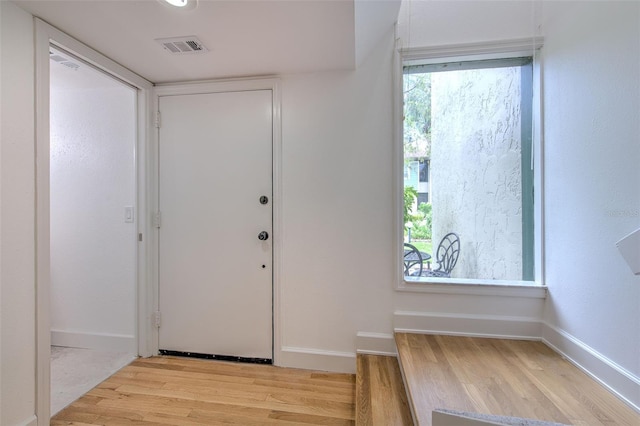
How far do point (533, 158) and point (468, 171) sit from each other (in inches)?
16.0

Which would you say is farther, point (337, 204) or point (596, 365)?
point (337, 204)

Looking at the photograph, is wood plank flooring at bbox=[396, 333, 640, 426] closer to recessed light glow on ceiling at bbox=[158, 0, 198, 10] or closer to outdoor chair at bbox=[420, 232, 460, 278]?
outdoor chair at bbox=[420, 232, 460, 278]

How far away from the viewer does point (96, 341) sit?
225 centimetres

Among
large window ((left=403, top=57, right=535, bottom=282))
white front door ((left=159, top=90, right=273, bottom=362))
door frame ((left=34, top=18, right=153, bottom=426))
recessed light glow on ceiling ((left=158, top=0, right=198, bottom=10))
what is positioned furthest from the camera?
white front door ((left=159, top=90, right=273, bottom=362))

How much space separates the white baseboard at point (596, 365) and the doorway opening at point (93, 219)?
9.57ft

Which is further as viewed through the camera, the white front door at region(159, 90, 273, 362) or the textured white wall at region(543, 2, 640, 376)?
the white front door at region(159, 90, 273, 362)

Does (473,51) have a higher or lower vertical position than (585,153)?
higher

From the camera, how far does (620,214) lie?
124 centimetres

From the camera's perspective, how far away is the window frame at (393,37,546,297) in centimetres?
182

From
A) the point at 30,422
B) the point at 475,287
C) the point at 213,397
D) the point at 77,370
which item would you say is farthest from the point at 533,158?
the point at 77,370

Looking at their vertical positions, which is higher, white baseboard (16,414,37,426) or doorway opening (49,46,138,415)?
doorway opening (49,46,138,415)

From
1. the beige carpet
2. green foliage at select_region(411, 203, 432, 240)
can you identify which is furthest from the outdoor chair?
the beige carpet

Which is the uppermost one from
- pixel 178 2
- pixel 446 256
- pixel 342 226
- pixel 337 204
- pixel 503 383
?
pixel 178 2

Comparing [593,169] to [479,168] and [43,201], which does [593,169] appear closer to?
[479,168]
